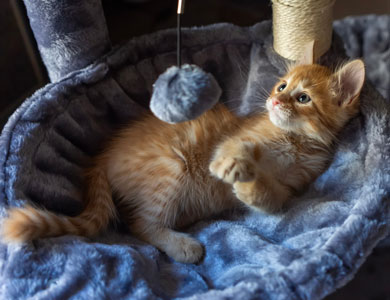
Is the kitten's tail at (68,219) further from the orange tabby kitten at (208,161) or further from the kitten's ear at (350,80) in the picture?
the kitten's ear at (350,80)

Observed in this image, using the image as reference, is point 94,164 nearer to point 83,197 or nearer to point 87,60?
point 83,197

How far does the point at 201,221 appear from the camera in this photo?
146 centimetres

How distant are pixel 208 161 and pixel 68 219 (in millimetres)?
528

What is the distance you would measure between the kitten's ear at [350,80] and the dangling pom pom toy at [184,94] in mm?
639

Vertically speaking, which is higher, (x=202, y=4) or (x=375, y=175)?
(x=202, y=4)

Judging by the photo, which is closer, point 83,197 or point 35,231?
point 35,231

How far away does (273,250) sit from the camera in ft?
3.80

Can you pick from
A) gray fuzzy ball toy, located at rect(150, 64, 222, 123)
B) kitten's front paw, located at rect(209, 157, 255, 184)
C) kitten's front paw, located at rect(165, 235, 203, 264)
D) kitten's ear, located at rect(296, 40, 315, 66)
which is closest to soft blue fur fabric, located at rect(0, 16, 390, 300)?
kitten's front paw, located at rect(165, 235, 203, 264)

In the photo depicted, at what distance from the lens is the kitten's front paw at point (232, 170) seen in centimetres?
112

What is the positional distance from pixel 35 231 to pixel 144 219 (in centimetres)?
41

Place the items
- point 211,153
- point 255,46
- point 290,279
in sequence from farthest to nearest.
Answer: point 255,46
point 211,153
point 290,279

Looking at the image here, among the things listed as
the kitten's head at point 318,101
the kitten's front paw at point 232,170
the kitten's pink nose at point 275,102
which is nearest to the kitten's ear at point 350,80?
the kitten's head at point 318,101

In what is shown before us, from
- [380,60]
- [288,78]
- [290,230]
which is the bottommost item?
[290,230]

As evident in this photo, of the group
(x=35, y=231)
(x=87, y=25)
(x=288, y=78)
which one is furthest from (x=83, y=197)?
(x=288, y=78)
